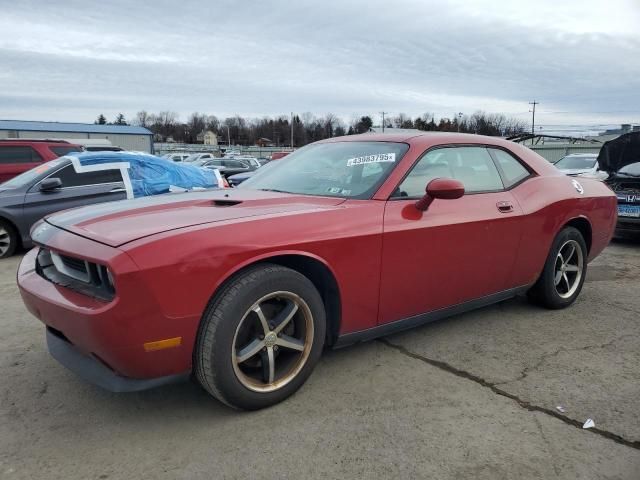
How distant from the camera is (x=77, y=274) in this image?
96.3 inches

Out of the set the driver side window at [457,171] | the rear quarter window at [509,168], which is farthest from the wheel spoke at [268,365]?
the rear quarter window at [509,168]

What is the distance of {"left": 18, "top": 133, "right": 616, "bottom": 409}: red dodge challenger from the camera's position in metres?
2.21

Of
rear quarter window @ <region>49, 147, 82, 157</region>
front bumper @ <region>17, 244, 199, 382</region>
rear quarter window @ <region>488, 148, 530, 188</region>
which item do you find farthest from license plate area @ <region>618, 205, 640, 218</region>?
rear quarter window @ <region>49, 147, 82, 157</region>

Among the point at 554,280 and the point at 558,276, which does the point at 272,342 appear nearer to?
the point at 554,280

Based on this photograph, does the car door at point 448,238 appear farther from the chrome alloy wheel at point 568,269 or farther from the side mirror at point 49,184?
the side mirror at point 49,184

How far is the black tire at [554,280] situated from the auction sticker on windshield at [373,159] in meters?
1.79

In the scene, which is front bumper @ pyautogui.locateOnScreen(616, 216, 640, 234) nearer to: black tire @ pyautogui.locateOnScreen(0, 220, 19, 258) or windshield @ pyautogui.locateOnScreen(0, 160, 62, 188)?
windshield @ pyautogui.locateOnScreen(0, 160, 62, 188)

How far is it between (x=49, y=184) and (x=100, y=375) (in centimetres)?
549

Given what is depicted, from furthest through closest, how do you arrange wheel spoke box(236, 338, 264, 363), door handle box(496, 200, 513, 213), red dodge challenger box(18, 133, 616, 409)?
door handle box(496, 200, 513, 213)
wheel spoke box(236, 338, 264, 363)
red dodge challenger box(18, 133, 616, 409)

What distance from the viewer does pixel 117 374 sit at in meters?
2.27

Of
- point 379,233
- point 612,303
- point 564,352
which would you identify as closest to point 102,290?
point 379,233

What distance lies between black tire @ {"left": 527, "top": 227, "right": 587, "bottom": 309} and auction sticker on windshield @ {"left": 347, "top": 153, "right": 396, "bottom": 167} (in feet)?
5.86

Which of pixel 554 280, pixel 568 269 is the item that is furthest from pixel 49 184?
pixel 568 269

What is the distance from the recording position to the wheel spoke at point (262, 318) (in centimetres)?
246
